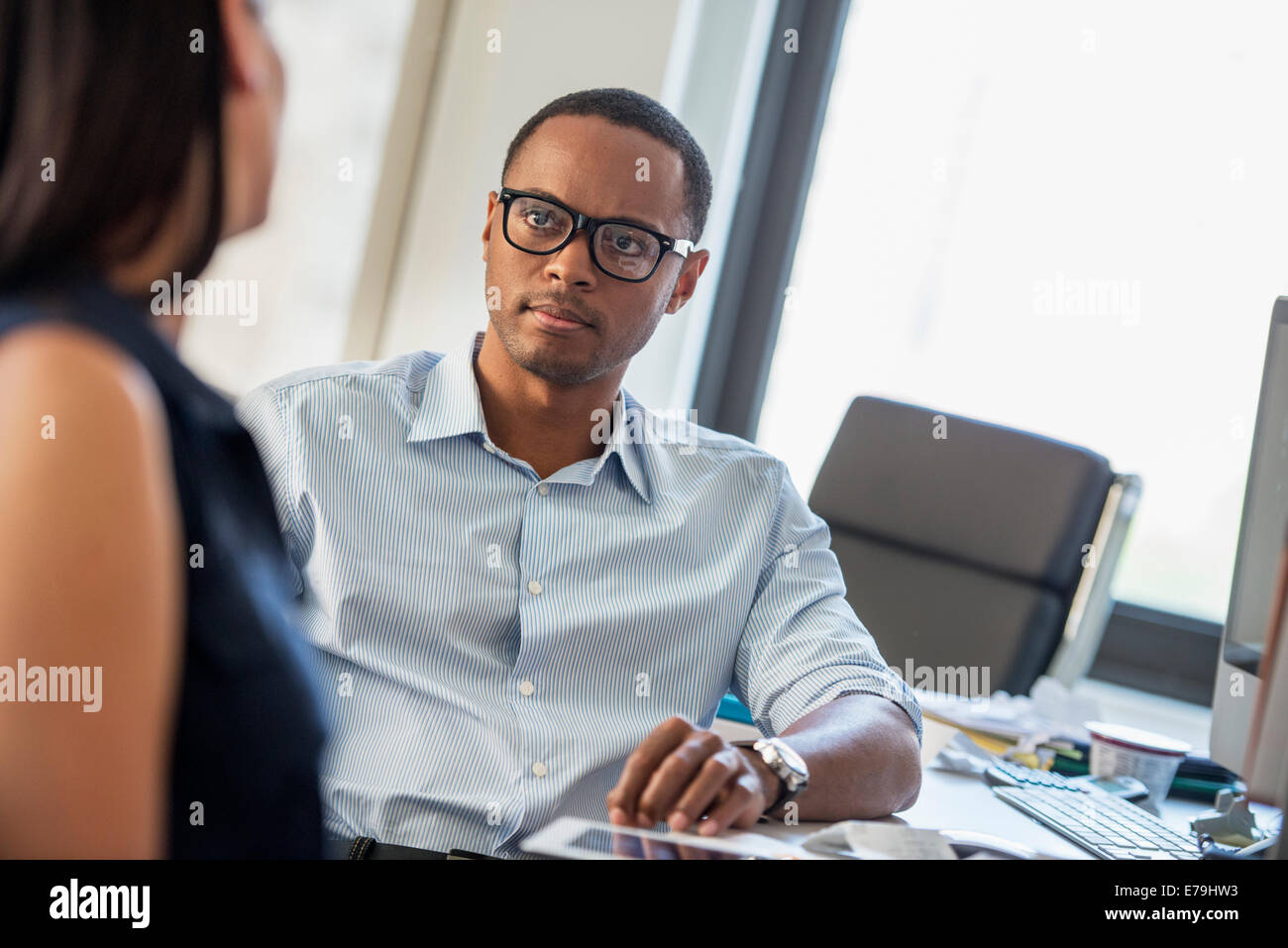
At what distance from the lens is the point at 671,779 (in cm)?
85

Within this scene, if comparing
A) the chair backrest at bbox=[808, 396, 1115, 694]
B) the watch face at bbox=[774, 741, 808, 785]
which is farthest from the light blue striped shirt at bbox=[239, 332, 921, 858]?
the chair backrest at bbox=[808, 396, 1115, 694]

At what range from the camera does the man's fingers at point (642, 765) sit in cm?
84

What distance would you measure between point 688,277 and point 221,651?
48.7 inches

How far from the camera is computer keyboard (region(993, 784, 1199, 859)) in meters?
1.06

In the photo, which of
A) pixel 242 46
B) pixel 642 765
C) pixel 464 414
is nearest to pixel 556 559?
pixel 464 414

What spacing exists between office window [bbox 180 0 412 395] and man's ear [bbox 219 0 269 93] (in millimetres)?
1254

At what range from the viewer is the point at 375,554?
1210 millimetres

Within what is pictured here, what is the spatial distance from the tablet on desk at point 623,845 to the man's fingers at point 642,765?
5cm

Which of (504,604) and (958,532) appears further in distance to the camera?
(958,532)
